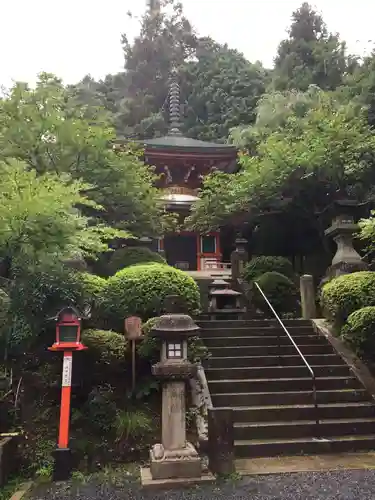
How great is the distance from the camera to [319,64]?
26344mm

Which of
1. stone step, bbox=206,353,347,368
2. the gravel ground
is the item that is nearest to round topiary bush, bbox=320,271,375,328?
stone step, bbox=206,353,347,368

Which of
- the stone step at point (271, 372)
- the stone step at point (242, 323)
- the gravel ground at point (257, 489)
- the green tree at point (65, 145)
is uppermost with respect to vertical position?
the green tree at point (65, 145)

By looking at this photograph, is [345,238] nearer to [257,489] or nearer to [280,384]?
[280,384]

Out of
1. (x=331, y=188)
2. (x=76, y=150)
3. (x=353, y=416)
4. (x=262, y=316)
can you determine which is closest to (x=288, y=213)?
(x=331, y=188)

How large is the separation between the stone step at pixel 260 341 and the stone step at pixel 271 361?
1.68ft

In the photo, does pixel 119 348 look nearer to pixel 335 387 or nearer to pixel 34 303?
pixel 34 303

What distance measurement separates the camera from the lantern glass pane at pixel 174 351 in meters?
5.39

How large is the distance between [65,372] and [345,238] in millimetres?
8797

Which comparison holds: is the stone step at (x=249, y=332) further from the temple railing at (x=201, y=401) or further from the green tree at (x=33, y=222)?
the green tree at (x=33, y=222)

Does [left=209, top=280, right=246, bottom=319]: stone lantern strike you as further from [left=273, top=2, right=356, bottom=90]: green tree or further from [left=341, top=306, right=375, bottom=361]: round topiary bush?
[left=273, top=2, right=356, bottom=90]: green tree

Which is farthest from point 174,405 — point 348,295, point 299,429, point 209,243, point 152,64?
point 152,64

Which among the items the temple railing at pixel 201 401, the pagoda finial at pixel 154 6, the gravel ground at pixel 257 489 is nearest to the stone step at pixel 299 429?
the temple railing at pixel 201 401

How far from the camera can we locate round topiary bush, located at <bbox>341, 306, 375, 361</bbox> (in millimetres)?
7164

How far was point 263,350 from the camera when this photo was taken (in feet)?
26.9
